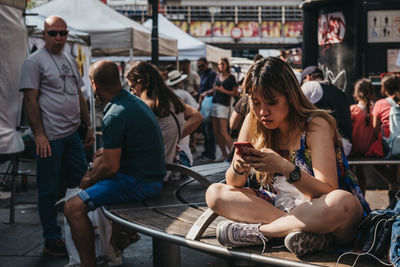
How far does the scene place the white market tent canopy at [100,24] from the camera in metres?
10.2

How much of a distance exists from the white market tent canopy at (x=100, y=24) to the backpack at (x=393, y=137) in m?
5.05

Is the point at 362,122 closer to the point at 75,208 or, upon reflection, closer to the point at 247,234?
the point at 75,208

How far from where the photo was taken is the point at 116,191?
12.6 ft

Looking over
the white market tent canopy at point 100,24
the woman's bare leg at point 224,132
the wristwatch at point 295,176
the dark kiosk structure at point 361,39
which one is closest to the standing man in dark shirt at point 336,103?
the dark kiosk structure at point 361,39

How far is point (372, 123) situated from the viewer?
6766 millimetres

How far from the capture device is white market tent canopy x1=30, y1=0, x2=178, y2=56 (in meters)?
10.2

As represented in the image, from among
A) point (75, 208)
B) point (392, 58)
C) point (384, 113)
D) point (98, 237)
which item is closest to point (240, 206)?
point (75, 208)

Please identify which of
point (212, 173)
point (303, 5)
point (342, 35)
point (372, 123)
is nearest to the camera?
point (212, 173)

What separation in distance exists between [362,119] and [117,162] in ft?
12.3

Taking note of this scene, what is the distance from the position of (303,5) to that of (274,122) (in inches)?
231

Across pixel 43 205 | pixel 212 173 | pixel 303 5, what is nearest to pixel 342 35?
pixel 303 5

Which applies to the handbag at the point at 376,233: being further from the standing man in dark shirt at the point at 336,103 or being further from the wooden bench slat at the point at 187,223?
the standing man in dark shirt at the point at 336,103

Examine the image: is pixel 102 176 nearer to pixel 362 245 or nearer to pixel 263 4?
pixel 362 245

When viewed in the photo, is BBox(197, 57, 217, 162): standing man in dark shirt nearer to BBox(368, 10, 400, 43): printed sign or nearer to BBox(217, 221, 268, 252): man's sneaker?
BBox(368, 10, 400, 43): printed sign
